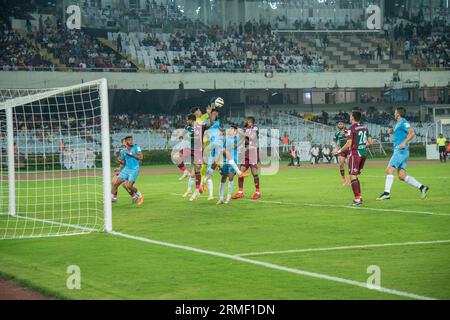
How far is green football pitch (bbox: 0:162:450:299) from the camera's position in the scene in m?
9.29

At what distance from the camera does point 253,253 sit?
1203cm

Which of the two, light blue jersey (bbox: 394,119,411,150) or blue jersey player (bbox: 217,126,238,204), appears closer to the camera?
light blue jersey (bbox: 394,119,411,150)

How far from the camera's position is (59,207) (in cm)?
2200

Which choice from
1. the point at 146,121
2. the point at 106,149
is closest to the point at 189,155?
the point at 106,149

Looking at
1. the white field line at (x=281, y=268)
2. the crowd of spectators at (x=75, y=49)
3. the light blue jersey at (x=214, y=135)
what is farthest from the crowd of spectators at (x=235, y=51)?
the white field line at (x=281, y=268)

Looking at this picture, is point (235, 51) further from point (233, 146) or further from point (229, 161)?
point (229, 161)

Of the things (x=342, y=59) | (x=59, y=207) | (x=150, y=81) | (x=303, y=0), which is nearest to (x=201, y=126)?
(x=59, y=207)

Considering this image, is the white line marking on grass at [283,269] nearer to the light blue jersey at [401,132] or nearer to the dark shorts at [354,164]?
the dark shorts at [354,164]

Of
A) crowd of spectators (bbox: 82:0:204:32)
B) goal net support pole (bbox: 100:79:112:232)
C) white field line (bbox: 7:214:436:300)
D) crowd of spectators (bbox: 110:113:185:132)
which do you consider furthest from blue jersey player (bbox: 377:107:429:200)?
crowd of spectators (bbox: 82:0:204:32)

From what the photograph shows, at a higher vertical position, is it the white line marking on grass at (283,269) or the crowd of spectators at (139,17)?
the crowd of spectators at (139,17)

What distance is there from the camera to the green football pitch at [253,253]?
9.29 metres

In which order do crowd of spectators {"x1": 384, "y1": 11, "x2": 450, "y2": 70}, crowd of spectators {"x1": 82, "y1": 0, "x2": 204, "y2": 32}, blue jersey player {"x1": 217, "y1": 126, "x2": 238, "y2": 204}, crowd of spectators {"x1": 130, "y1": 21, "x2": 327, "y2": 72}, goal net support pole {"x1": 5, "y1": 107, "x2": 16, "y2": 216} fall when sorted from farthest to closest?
1. crowd of spectators {"x1": 384, "y1": 11, "x2": 450, "y2": 70}
2. crowd of spectators {"x1": 82, "y1": 0, "x2": 204, "y2": 32}
3. crowd of spectators {"x1": 130, "y1": 21, "x2": 327, "y2": 72}
4. blue jersey player {"x1": 217, "y1": 126, "x2": 238, "y2": 204}
5. goal net support pole {"x1": 5, "y1": 107, "x2": 16, "y2": 216}

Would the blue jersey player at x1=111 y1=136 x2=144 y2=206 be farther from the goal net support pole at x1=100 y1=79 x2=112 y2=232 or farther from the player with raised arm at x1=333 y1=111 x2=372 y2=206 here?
the player with raised arm at x1=333 y1=111 x2=372 y2=206

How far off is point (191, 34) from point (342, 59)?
44.2ft
